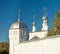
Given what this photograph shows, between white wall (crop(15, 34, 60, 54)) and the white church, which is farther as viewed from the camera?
the white church

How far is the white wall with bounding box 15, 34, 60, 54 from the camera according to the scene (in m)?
18.5

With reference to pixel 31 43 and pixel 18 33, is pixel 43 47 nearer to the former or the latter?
pixel 31 43

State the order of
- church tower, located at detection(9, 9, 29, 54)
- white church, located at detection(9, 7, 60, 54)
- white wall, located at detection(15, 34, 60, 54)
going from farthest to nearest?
church tower, located at detection(9, 9, 29, 54), white church, located at detection(9, 7, 60, 54), white wall, located at detection(15, 34, 60, 54)

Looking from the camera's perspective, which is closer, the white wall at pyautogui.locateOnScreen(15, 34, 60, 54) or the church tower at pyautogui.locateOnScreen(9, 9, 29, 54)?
the white wall at pyautogui.locateOnScreen(15, 34, 60, 54)

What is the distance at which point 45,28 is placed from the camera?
52.6 m

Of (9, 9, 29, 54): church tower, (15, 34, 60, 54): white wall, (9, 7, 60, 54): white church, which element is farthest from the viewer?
(9, 9, 29, 54): church tower

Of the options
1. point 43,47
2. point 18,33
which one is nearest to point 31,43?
point 43,47

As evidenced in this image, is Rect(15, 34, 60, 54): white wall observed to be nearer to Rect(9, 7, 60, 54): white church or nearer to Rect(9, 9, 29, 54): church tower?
Rect(9, 7, 60, 54): white church

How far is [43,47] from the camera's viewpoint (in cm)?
2016

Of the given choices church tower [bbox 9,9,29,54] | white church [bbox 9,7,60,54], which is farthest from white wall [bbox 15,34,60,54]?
church tower [bbox 9,9,29,54]

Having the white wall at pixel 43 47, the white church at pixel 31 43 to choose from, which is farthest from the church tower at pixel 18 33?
the white wall at pixel 43 47

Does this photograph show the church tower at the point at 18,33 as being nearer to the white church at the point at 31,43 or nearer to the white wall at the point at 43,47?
the white church at the point at 31,43

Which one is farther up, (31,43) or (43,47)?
(31,43)

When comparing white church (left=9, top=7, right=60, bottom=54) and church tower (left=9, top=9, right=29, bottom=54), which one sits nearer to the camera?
white church (left=9, top=7, right=60, bottom=54)
